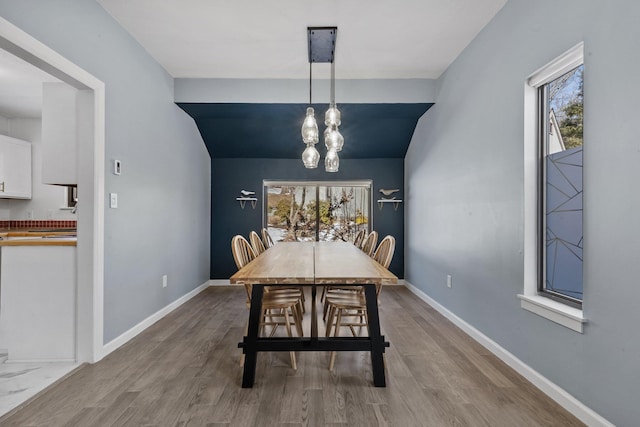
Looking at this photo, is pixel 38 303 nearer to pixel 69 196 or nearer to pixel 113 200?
pixel 113 200

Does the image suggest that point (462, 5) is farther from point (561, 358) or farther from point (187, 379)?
point (187, 379)

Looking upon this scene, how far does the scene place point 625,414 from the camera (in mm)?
1415

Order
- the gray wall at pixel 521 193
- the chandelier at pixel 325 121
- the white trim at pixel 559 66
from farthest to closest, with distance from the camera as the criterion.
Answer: the chandelier at pixel 325 121
the white trim at pixel 559 66
the gray wall at pixel 521 193

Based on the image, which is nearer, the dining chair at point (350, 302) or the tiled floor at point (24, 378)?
the tiled floor at point (24, 378)

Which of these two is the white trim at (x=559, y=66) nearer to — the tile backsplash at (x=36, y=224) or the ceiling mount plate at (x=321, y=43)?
the ceiling mount plate at (x=321, y=43)

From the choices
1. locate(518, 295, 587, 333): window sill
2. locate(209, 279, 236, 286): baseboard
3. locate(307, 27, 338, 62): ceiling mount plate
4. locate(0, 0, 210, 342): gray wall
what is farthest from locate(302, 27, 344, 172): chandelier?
locate(209, 279, 236, 286): baseboard

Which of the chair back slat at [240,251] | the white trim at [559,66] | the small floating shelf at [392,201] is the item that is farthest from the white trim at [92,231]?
the small floating shelf at [392,201]

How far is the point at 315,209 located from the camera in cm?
529

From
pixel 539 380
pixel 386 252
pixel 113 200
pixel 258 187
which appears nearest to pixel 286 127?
pixel 258 187

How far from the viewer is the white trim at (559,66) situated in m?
1.76

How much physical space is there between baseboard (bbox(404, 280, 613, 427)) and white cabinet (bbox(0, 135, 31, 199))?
231 inches

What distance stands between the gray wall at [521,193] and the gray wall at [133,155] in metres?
2.99

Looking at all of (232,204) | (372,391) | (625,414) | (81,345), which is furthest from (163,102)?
(625,414)

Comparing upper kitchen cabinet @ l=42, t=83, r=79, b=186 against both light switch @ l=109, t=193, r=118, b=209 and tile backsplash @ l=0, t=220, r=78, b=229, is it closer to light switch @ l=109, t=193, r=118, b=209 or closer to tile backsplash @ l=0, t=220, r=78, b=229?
light switch @ l=109, t=193, r=118, b=209
